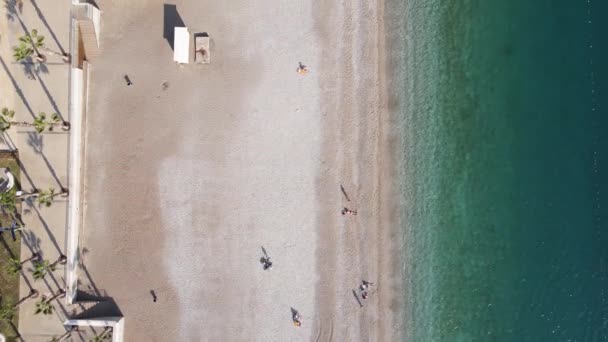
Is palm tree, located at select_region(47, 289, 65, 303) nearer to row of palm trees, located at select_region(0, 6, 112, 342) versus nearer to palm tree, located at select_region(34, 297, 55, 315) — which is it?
row of palm trees, located at select_region(0, 6, 112, 342)

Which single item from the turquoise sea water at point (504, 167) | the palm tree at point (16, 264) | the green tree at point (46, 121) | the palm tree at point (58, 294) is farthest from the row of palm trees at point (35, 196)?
the turquoise sea water at point (504, 167)

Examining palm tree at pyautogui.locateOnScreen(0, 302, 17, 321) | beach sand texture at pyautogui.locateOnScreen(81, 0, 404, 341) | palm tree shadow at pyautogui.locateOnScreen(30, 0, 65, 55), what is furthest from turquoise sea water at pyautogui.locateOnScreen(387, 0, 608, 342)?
palm tree at pyautogui.locateOnScreen(0, 302, 17, 321)

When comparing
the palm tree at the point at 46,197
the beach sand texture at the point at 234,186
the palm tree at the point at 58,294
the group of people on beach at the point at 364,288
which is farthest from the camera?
the group of people on beach at the point at 364,288

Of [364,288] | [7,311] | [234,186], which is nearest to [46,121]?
[7,311]

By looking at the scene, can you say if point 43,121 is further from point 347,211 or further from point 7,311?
point 347,211

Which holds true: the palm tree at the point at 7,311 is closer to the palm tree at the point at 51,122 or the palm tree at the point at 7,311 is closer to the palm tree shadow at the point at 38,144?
the palm tree shadow at the point at 38,144

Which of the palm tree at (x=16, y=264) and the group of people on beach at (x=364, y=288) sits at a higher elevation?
the palm tree at (x=16, y=264)

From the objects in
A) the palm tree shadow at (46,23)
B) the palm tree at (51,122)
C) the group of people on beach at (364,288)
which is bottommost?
the group of people on beach at (364,288)
